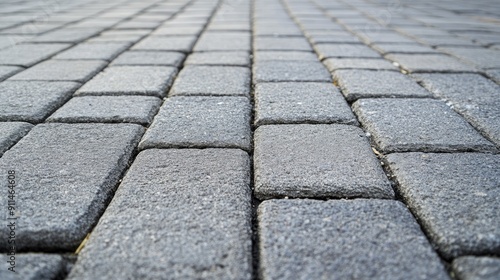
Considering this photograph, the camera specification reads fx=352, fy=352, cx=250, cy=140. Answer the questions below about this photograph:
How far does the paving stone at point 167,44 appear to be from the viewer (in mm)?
2610

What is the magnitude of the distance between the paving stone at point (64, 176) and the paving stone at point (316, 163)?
0.45 m

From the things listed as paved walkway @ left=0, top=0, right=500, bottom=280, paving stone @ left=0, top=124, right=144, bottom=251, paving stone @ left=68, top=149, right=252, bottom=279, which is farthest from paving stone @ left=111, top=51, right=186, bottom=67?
paving stone @ left=68, top=149, right=252, bottom=279

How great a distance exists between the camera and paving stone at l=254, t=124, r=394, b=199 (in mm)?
989

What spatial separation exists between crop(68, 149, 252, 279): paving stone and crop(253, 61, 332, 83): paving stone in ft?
3.08

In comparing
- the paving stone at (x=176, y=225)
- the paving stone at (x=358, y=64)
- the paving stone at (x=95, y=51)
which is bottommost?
the paving stone at (x=176, y=225)

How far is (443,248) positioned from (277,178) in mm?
450

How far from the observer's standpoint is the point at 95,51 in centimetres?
254

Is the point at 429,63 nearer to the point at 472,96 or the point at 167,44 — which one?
the point at 472,96

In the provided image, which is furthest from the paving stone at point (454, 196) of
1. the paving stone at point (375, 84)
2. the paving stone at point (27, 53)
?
the paving stone at point (27, 53)

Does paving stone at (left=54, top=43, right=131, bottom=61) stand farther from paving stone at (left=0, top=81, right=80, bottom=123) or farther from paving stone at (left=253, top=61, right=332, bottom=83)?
paving stone at (left=253, top=61, right=332, bottom=83)

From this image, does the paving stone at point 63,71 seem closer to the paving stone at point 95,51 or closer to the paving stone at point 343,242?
the paving stone at point 95,51

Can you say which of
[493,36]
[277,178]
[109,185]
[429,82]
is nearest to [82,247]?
[109,185]

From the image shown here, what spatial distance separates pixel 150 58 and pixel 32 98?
34.5 inches

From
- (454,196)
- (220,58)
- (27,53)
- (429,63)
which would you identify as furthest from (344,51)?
(27,53)
